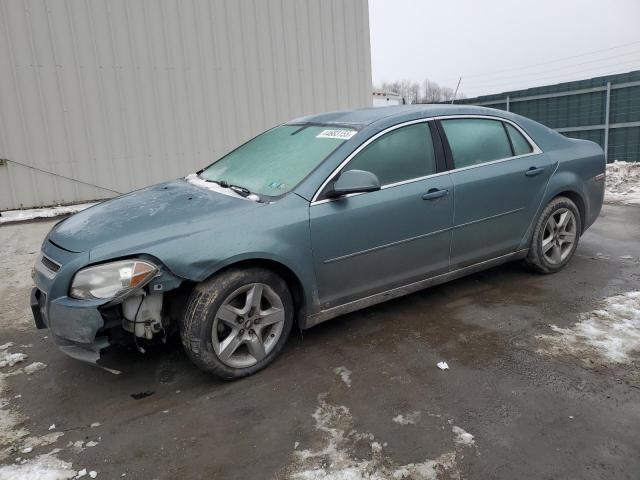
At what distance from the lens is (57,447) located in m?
2.54

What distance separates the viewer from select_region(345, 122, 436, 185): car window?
3.51 metres

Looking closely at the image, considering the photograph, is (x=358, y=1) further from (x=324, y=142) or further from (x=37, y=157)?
(x=324, y=142)

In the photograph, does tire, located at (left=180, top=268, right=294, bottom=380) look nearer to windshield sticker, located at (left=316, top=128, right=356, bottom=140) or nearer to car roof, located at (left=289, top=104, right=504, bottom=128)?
windshield sticker, located at (left=316, top=128, right=356, bottom=140)

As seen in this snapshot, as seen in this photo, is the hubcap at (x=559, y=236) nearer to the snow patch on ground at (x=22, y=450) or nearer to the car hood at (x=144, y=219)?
the car hood at (x=144, y=219)

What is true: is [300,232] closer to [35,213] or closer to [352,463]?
[352,463]

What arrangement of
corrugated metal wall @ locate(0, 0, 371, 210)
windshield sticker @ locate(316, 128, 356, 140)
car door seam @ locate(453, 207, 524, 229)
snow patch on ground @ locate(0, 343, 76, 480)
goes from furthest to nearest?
corrugated metal wall @ locate(0, 0, 371, 210) < car door seam @ locate(453, 207, 524, 229) < windshield sticker @ locate(316, 128, 356, 140) < snow patch on ground @ locate(0, 343, 76, 480)

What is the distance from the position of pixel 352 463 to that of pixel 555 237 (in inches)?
128

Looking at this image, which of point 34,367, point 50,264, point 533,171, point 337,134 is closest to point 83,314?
point 50,264

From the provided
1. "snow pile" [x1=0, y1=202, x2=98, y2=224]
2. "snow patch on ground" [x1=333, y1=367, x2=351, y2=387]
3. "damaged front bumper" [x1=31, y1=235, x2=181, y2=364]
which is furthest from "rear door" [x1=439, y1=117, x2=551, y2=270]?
"snow pile" [x1=0, y1=202, x2=98, y2=224]

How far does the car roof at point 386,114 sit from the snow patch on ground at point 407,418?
1.99 meters

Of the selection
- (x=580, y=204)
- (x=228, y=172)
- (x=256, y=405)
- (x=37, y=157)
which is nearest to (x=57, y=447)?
(x=256, y=405)

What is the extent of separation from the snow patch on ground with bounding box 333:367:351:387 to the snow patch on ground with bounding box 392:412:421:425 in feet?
1.39

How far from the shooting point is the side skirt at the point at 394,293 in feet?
11.0

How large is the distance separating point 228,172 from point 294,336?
1.36 m
